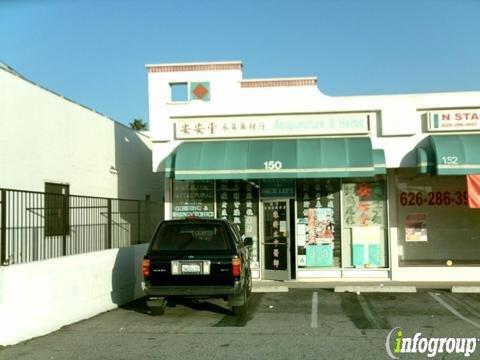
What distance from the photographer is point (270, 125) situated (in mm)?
16531

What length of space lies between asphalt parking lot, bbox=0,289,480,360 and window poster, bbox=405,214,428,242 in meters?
4.22

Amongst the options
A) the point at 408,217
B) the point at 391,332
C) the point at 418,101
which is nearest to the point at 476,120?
the point at 418,101

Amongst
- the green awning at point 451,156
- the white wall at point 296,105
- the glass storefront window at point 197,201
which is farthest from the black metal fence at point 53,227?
the green awning at point 451,156

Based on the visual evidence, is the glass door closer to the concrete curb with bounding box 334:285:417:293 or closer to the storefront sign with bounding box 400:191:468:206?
the concrete curb with bounding box 334:285:417:293

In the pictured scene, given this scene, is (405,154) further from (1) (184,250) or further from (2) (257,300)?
(1) (184,250)

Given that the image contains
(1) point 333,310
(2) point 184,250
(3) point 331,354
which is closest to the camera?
(3) point 331,354

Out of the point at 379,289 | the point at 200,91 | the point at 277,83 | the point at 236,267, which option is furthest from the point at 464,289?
the point at 200,91

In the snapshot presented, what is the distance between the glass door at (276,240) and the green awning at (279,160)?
5.45 feet

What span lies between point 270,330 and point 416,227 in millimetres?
9446

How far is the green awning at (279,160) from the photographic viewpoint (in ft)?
50.1

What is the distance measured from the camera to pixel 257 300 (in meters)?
13.0

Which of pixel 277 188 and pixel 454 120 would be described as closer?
pixel 454 120

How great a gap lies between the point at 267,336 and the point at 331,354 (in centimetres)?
143

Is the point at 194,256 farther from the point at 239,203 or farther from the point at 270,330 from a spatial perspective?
the point at 239,203
